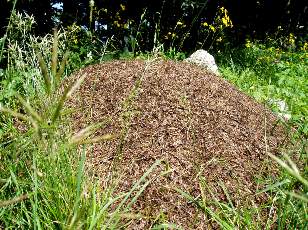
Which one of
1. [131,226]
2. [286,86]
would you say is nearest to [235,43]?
[286,86]

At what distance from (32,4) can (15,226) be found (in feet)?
22.8

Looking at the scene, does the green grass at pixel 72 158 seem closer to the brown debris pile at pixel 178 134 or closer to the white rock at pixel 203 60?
the brown debris pile at pixel 178 134

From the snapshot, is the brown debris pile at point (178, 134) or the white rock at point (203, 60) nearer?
the brown debris pile at point (178, 134)

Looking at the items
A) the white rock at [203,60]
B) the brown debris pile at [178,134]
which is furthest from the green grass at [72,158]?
the white rock at [203,60]

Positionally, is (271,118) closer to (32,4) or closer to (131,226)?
(131,226)

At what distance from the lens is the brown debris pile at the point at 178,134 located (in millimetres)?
2701

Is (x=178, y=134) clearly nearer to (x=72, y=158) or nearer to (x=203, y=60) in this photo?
(x=72, y=158)

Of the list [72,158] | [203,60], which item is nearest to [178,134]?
[72,158]

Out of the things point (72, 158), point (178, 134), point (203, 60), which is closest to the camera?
point (72, 158)

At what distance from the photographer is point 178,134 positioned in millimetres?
3121

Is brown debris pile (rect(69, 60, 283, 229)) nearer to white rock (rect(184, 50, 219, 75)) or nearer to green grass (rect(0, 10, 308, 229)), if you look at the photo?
green grass (rect(0, 10, 308, 229))

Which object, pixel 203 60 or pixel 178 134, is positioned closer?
pixel 178 134

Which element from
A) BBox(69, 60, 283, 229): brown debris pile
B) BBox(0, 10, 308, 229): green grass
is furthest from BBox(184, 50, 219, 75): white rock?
BBox(69, 60, 283, 229): brown debris pile

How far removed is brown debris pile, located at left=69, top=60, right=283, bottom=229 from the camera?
2701 millimetres
